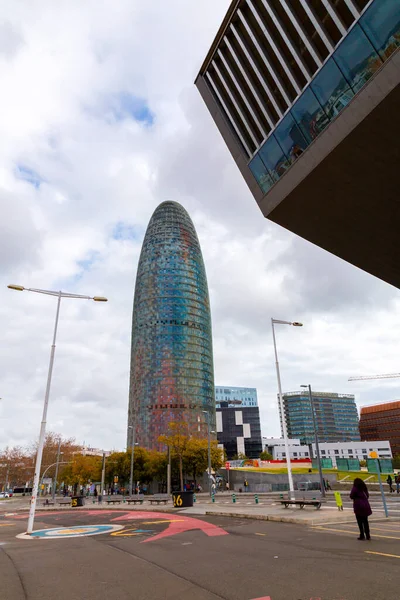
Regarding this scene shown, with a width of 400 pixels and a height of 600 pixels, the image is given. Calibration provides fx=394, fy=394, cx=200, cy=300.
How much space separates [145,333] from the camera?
438 ft

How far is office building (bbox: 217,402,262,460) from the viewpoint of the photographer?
170 meters

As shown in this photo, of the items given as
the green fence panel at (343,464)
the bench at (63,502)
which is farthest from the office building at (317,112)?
the green fence panel at (343,464)

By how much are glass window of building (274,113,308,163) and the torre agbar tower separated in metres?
111

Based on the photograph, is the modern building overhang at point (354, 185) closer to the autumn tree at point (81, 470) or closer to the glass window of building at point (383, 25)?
the glass window of building at point (383, 25)

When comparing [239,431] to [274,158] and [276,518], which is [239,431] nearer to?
[276,518]

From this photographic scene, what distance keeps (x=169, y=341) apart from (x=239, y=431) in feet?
220

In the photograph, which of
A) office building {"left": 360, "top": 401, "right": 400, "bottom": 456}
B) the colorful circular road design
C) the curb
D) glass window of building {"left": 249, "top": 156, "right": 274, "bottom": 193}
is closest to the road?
the curb

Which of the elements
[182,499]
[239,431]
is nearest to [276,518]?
[182,499]

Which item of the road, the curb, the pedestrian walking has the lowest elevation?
the curb

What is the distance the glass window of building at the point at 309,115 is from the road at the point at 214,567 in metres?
13.9

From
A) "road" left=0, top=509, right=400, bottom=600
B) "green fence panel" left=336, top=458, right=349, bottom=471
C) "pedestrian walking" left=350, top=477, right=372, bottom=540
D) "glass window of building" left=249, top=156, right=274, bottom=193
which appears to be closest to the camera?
"road" left=0, top=509, right=400, bottom=600

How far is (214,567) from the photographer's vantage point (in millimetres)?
7793

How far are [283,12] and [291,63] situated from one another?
2.08m

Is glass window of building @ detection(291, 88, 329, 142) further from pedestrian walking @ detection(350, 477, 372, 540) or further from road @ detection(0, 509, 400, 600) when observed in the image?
road @ detection(0, 509, 400, 600)
